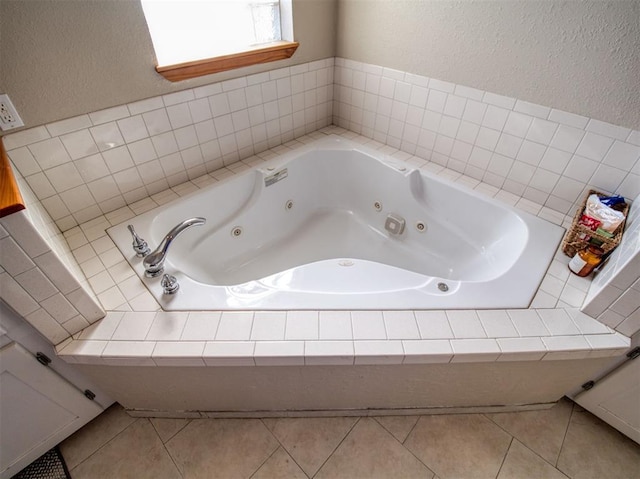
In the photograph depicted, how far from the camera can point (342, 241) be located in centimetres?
183

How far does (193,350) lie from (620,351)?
1.29 m

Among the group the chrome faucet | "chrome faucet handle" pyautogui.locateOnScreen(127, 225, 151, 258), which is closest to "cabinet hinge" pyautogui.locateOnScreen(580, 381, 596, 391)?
the chrome faucet

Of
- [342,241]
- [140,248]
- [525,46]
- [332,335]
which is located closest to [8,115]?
[140,248]

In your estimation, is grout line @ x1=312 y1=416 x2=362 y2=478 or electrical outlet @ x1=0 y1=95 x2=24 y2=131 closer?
electrical outlet @ x1=0 y1=95 x2=24 y2=131

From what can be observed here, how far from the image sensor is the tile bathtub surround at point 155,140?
1.12 metres

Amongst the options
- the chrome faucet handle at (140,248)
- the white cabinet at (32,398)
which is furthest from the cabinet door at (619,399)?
the white cabinet at (32,398)

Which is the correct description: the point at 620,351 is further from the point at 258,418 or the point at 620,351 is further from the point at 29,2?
the point at 29,2

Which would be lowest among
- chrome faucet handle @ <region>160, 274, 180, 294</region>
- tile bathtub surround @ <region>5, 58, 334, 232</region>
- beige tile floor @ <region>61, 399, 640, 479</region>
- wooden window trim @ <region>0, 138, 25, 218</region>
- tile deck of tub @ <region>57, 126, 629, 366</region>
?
beige tile floor @ <region>61, 399, 640, 479</region>

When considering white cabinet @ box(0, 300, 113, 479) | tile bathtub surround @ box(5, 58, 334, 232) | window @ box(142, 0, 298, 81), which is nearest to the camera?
white cabinet @ box(0, 300, 113, 479)

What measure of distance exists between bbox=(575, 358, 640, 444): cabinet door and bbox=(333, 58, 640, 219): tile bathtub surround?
65cm

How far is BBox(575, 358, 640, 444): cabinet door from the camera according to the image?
3.48 ft

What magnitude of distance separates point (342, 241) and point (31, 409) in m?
1.45

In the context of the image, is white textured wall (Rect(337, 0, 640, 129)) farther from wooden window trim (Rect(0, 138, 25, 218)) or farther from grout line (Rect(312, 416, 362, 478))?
wooden window trim (Rect(0, 138, 25, 218))

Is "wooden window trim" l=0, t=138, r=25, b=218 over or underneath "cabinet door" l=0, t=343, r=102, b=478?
over
